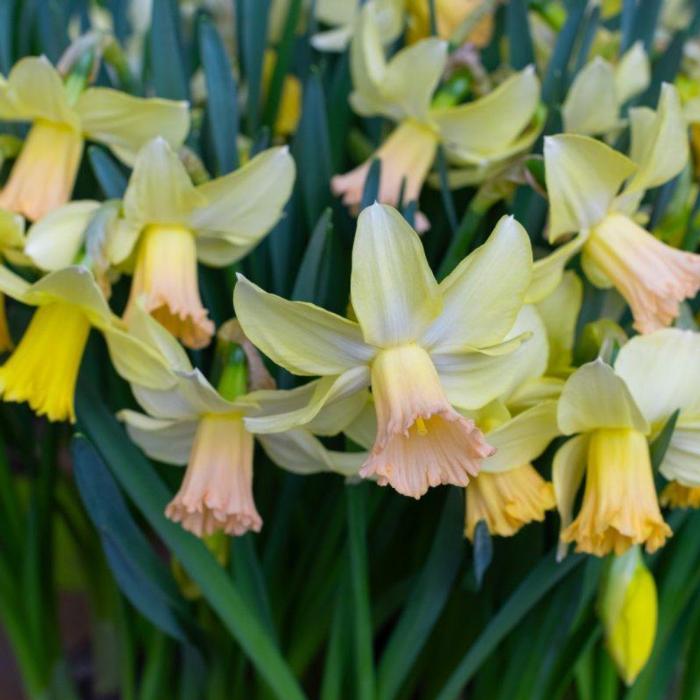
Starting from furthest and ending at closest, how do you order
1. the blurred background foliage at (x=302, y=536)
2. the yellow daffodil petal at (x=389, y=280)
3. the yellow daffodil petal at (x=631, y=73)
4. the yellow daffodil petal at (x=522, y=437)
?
1. the yellow daffodil petal at (x=631, y=73)
2. the blurred background foliage at (x=302, y=536)
3. the yellow daffodil petal at (x=522, y=437)
4. the yellow daffodil petal at (x=389, y=280)

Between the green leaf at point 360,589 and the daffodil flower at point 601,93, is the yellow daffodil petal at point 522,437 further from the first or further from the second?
the daffodil flower at point 601,93

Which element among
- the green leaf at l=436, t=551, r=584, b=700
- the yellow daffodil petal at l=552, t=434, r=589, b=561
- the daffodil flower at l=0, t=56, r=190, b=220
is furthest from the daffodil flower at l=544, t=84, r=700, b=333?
the daffodil flower at l=0, t=56, r=190, b=220

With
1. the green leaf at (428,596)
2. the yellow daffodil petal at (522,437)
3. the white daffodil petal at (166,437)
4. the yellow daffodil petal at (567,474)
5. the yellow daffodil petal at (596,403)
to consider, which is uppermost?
the yellow daffodil petal at (596,403)

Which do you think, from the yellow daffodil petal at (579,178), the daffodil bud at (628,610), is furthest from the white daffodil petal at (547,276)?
the daffodil bud at (628,610)

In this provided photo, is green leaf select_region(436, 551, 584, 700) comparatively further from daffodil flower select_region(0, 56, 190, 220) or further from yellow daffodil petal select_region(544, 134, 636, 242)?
daffodil flower select_region(0, 56, 190, 220)

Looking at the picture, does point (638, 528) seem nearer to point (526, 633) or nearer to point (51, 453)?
point (526, 633)

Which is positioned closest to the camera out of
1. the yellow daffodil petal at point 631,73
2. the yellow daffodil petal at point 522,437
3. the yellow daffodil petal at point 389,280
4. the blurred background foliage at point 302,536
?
the yellow daffodil petal at point 389,280
